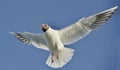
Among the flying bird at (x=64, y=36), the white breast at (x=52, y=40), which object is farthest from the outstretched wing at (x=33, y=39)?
the white breast at (x=52, y=40)

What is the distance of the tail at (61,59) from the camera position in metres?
6.01

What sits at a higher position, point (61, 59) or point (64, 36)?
point (64, 36)

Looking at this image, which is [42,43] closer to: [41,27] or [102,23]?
[41,27]

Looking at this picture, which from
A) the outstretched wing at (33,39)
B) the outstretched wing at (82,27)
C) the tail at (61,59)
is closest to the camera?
the outstretched wing at (82,27)

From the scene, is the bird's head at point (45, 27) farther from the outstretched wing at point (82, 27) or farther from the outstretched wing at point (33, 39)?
the outstretched wing at point (33, 39)

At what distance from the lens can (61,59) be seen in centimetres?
608

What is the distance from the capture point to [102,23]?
5.88m

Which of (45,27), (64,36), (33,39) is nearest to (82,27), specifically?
(64,36)

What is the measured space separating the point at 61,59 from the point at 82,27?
354 mm

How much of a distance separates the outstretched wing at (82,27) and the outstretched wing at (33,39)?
282 millimetres

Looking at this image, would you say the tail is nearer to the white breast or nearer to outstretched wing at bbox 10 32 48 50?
the white breast

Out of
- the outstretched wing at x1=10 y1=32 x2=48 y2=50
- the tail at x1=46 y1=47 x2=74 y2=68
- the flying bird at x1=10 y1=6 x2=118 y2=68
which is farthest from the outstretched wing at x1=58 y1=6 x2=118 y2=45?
the outstretched wing at x1=10 y1=32 x2=48 y2=50

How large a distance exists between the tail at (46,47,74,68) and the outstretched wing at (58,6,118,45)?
0.40 feet

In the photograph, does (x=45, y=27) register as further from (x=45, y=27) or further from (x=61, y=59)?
(x=61, y=59)
